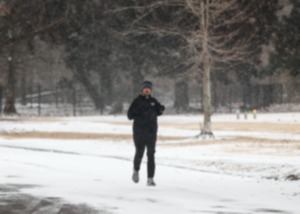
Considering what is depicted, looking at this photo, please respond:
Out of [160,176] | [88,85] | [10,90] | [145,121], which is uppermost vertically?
[88,85]

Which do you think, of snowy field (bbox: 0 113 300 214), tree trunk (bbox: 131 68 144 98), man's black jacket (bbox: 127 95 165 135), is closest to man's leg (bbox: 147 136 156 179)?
man's black jacket (bbox: 127 95 165 135)

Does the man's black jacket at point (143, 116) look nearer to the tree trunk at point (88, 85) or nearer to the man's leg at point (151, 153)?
the man's leg at point (151, 153)

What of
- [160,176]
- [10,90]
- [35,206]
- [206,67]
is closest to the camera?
[35,206]

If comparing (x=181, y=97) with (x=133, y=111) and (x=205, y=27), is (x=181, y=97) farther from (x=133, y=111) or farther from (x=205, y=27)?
(x=133, y=111)

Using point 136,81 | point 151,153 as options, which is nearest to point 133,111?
point 151,153

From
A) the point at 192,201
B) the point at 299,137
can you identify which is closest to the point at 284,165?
the point at 192,201

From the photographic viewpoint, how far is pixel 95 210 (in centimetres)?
1088

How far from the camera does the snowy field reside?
1158cm

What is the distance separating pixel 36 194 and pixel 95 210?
227 centimetres

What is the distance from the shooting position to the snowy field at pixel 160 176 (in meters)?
11.6

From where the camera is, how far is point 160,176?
16.9 metres

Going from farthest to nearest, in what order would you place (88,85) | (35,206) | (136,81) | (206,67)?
1. (88,85)
2. (136,81)
3. (206,67)
4. (35,206)

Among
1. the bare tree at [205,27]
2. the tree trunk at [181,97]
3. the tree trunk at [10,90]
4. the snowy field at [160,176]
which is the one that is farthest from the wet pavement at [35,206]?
the tree trunk at [181,97]

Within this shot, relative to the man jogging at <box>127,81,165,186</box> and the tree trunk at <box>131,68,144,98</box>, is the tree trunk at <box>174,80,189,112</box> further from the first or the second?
the man jogging at <box>127,81,165,186</box>
